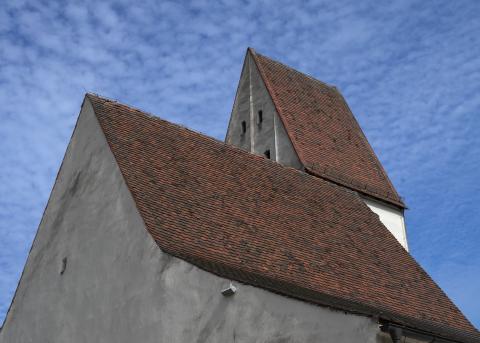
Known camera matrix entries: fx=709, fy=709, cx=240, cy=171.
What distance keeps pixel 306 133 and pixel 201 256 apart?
9101 mm

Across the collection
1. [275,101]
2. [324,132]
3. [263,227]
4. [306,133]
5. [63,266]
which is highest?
[275,101]

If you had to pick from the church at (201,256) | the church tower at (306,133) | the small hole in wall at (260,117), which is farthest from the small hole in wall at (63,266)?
the small hole in wall at (260,117)

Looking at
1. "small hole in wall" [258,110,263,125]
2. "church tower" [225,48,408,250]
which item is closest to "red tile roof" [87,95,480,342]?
"church tower" [225,48,408,250]

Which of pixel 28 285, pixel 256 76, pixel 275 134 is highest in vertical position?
pixel 256 76

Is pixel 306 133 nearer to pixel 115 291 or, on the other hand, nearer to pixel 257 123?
pixel 257 123

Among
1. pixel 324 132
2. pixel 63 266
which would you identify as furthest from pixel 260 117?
pixel 63 266

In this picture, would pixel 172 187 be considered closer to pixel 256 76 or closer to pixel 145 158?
pixel 145 158

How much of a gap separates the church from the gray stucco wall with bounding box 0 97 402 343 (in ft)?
0.07

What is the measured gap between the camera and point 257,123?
738 inches

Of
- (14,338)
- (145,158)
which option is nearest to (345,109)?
(145,158)

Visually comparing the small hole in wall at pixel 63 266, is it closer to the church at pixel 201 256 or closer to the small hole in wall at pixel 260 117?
the church at pixel 201 256

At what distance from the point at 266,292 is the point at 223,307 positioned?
22.2 inches

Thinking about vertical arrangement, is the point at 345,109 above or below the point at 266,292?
above

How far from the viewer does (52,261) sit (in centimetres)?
1173
